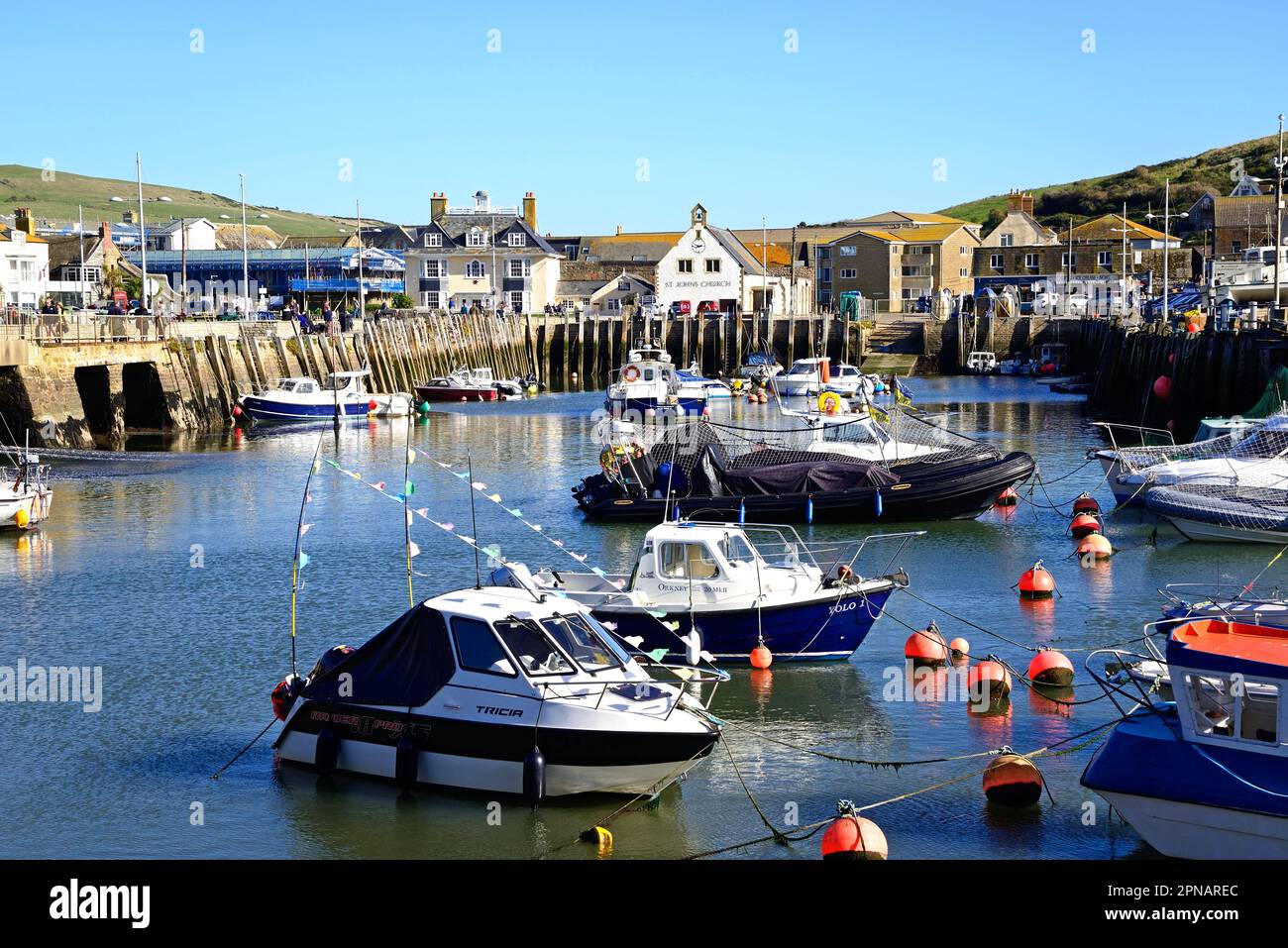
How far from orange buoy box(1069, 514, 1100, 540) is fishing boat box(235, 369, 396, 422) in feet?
113

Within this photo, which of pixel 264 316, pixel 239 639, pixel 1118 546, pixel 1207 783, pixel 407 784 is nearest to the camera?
pixel 1207 783

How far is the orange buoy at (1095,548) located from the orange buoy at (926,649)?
8.81 m

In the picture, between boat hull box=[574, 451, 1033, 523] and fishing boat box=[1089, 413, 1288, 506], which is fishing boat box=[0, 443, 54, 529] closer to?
boat hull box=[574, 451, 1033, 523]

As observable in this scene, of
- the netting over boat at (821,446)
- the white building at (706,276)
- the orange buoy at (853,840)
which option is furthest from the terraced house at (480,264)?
the orange buoy at (853,840)

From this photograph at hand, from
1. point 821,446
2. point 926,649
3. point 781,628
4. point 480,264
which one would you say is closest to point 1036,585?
point 926,649

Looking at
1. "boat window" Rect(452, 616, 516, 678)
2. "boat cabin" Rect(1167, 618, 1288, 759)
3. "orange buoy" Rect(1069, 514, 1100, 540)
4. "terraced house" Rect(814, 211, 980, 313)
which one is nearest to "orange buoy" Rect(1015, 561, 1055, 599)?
"orange buoy" Rect(1069, 514, 1100, 540)

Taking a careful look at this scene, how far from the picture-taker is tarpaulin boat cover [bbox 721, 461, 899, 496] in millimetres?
34250

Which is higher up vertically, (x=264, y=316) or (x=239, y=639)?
(x=264, y=316)

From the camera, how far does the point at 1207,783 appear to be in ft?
44.9

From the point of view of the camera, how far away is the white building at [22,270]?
255 ft

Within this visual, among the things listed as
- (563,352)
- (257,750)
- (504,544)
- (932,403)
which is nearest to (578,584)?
(257,750)

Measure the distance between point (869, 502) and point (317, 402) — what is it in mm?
34138
